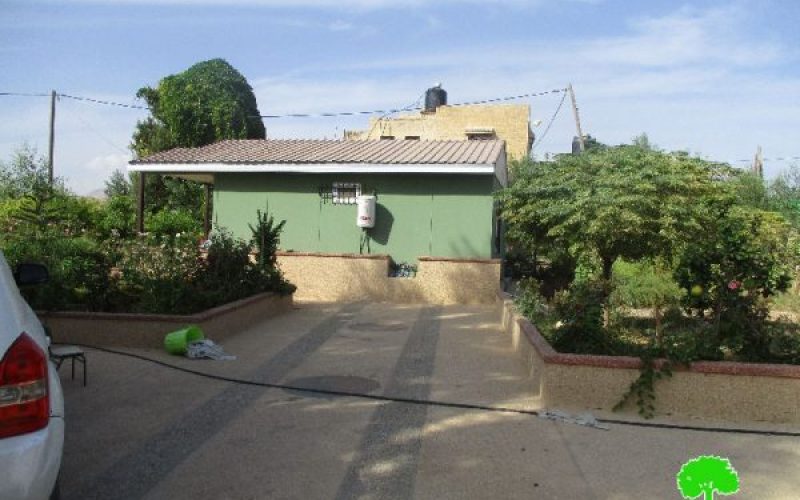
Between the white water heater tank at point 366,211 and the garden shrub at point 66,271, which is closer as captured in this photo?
the garden shrub at point 66,271

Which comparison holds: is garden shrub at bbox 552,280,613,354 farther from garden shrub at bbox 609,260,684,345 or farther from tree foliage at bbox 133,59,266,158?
tree foliage at bbox 133,59,266,158

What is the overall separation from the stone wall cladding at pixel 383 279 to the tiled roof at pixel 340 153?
2384mm

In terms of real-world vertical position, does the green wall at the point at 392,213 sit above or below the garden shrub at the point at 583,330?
above

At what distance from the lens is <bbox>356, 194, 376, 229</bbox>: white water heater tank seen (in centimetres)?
1566

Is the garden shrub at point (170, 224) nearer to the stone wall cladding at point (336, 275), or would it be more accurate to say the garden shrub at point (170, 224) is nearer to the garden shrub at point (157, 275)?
the stone wall cladding at point (336, 275)

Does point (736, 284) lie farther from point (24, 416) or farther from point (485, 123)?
point (485, 123)

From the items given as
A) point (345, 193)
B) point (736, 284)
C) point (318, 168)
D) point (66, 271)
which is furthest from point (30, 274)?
point (345, 193)

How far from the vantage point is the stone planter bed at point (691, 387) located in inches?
231

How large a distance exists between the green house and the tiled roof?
0.03m

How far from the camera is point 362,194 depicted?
1623 centimetres

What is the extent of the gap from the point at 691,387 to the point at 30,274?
542 cm

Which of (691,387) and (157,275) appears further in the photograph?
(157,275)

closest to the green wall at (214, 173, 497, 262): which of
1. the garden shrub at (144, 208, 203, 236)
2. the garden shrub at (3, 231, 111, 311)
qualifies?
the garden shrub at (144, 208, 203, 236)

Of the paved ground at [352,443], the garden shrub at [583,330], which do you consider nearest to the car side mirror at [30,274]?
the paved ground at [352,443]
